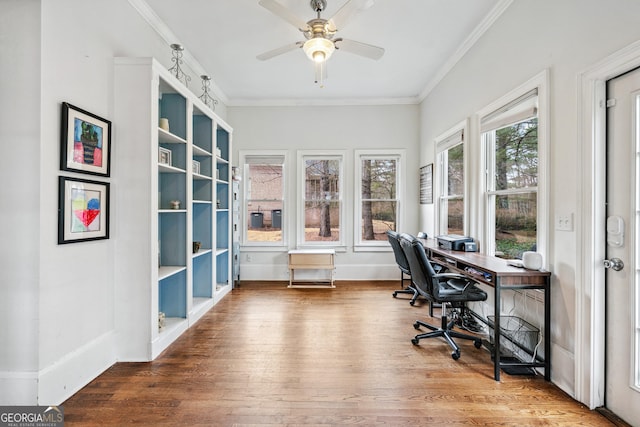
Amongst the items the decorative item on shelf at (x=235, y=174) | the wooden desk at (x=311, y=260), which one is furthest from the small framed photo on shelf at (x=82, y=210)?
the wooden desk at (x=311, y=260)

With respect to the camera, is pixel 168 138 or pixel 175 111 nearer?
pixel 168 138

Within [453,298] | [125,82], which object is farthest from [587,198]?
[125,82]

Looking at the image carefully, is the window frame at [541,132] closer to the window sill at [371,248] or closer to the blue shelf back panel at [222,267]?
the window sill at [371,248]

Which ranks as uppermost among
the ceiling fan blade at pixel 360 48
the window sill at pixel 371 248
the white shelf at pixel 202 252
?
the ceiling fan blade at pixel 360 48

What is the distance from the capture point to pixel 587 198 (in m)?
1.91

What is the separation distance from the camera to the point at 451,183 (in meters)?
4.11

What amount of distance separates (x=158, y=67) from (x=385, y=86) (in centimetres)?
325

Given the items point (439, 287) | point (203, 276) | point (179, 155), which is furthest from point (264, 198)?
point (439, 287)

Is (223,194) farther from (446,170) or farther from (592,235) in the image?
(592,235)

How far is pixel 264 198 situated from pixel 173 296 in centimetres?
251

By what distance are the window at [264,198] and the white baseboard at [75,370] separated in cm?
300

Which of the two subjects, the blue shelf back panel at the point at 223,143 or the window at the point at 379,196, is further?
the window at the point at 379,196

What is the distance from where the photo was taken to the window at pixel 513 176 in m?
2.52

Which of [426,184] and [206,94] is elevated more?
[206,94]
